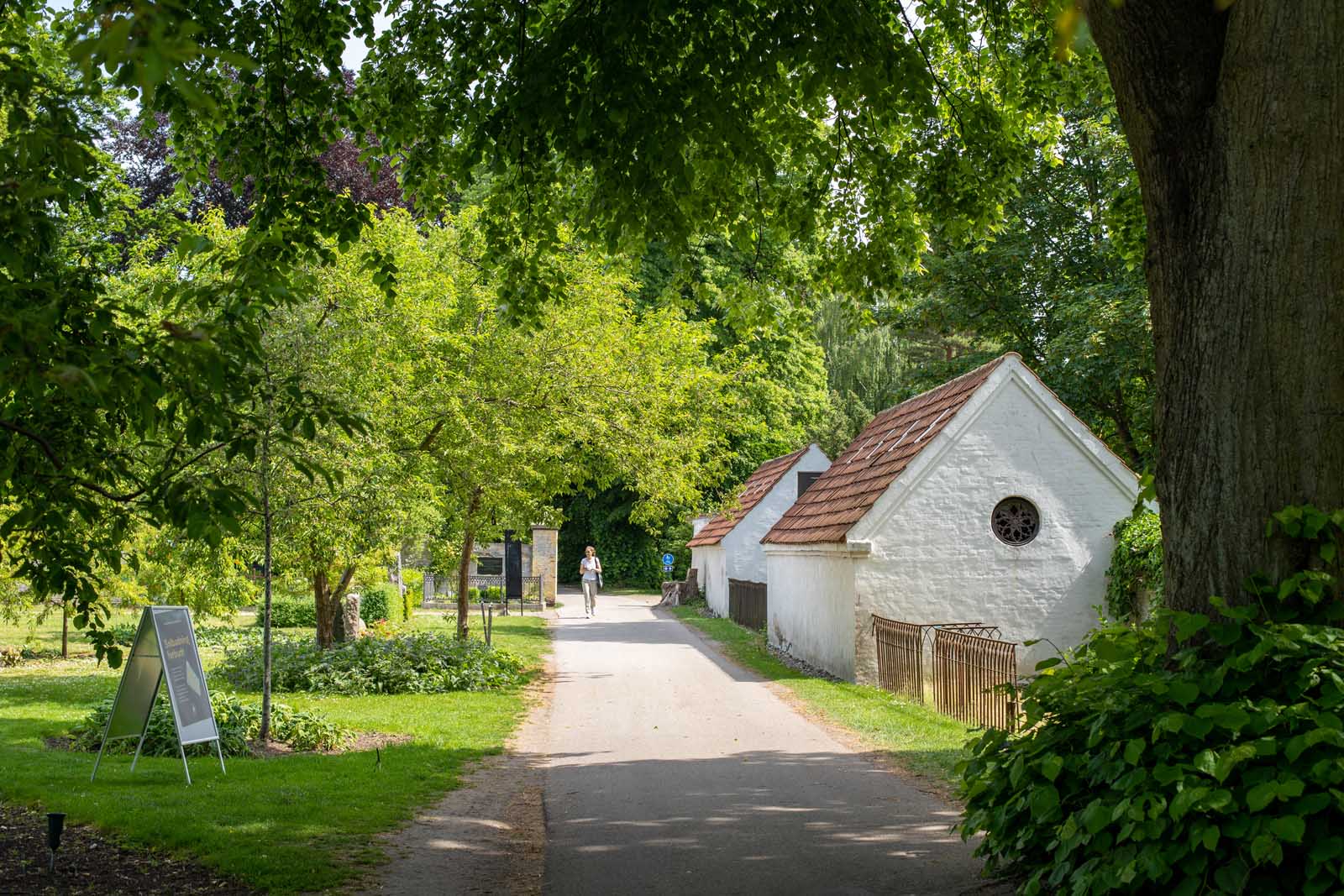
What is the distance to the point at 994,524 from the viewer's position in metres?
19.6

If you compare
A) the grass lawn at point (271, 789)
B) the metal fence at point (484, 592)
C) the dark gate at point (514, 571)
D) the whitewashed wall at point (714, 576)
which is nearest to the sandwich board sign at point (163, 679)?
the grass lawn at point (271, 789)

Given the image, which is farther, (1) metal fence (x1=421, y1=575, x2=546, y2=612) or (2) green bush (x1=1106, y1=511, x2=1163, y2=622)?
(1) metal fence (x1=421, y1=575, x2=546, y2=612)

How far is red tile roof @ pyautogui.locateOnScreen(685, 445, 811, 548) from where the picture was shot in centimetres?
3850

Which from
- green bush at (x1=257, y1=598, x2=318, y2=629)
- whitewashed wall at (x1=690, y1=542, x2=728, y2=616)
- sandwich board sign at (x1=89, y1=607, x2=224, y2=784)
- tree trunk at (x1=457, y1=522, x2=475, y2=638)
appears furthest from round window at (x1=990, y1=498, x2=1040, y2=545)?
green bush at (x1=257, y1=598, x2=318, y2=629)

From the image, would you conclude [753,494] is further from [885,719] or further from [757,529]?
[885,719]

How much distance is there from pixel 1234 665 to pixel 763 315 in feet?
26.5

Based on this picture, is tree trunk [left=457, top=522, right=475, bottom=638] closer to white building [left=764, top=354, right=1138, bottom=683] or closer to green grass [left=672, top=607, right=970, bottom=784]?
green grass [left=672, top=607, right=970, bottom=784]

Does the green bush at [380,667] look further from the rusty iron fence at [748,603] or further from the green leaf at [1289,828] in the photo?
the green leaf at [1289,828]

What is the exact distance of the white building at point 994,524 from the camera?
1917 cm

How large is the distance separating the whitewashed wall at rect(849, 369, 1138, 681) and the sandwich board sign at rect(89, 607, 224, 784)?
11.0 meters

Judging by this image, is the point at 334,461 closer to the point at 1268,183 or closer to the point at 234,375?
the point at 234,375

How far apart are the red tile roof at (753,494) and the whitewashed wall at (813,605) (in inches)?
429

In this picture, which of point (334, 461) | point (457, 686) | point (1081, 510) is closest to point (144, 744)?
point (334, 461)

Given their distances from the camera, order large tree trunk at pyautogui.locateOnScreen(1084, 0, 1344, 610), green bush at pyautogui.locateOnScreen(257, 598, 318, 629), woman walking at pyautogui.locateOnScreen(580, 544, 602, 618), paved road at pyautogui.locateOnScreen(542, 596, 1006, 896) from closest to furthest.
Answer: large tree trunk at pyautogui.locateOnScreen(1084, 0, 1344, 610) → paved road at pyautogui.locateOnScreen(542, 596, 1006, 896) → green bush at pyautogui.locateOnScreen(257, 598, 318, 629) → woman walking at pyautogui.locateOnScreen(580, 544, 602, 618)
